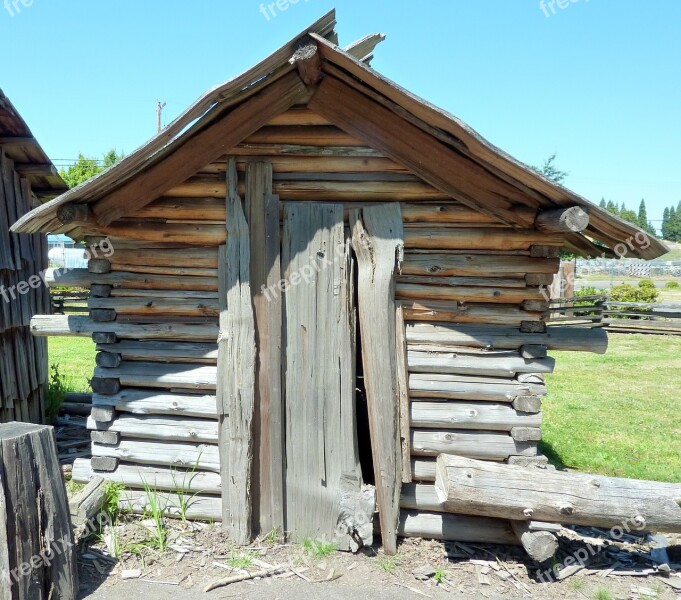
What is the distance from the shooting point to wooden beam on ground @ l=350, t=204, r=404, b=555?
490 cm

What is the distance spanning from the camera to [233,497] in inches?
196

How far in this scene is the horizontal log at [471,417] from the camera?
198 inches

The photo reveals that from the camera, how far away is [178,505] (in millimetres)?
5281

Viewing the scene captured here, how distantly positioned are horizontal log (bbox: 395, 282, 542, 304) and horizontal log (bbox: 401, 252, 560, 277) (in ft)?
0.45

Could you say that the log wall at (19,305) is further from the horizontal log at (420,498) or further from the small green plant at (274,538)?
the horizontal log at (420,498)

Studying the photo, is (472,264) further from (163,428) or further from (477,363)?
(163,428)

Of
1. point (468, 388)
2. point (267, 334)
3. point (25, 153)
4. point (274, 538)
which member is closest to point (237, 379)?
point (267, 334)

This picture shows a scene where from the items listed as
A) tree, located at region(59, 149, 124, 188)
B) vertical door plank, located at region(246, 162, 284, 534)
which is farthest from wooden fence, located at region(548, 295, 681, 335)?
tree, located at region(59, 149, 124, 188)

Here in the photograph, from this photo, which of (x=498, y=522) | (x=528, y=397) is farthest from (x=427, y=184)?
(x=498, y=522)

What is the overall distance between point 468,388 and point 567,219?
1.76 meters

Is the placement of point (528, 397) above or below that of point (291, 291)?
below

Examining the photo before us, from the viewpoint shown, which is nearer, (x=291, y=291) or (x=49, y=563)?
(x=49, y=563)

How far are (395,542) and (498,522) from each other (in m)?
0.98

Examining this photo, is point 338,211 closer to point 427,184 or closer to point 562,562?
point 427,184
